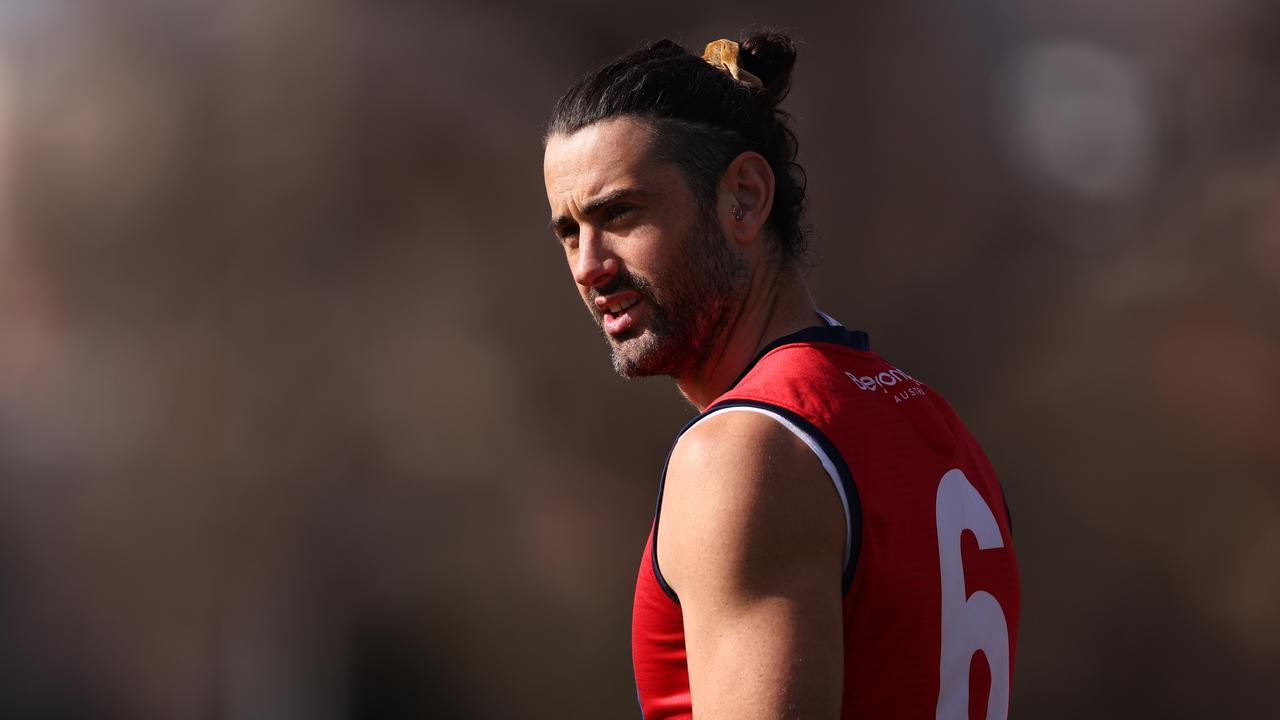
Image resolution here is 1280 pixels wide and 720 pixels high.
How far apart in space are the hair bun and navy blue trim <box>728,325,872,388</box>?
381mm

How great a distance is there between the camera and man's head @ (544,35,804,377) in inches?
48.6

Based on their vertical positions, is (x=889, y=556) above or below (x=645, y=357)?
below

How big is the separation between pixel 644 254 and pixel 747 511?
0.41 meters

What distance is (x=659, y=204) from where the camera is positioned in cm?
123

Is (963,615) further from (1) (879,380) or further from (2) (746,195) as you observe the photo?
(2) (746,195)

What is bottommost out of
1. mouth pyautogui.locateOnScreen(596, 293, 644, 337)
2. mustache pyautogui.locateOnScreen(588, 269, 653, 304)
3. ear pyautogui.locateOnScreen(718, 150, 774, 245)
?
mouth pyautogui.locateOnScreen(596, 293, 644, 337)

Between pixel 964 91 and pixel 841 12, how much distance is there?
0.43m

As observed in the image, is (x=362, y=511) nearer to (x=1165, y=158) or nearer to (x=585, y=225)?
(x=585, y=225)

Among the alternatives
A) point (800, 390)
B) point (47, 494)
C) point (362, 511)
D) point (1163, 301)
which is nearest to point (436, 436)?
point (362, 511)

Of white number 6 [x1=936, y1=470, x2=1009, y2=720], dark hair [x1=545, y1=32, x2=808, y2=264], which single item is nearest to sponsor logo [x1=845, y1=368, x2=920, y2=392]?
white number 6 [x1=936, y1=470, x2=1009, y2=720]

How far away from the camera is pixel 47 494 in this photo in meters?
3.27

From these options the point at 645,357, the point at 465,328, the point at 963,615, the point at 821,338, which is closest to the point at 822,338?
the point at 821,338

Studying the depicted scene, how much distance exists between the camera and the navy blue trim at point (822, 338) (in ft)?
3.88

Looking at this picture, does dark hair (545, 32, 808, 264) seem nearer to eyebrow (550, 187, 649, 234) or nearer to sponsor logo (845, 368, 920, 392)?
eyebrow (550, 187, 649, 234)
